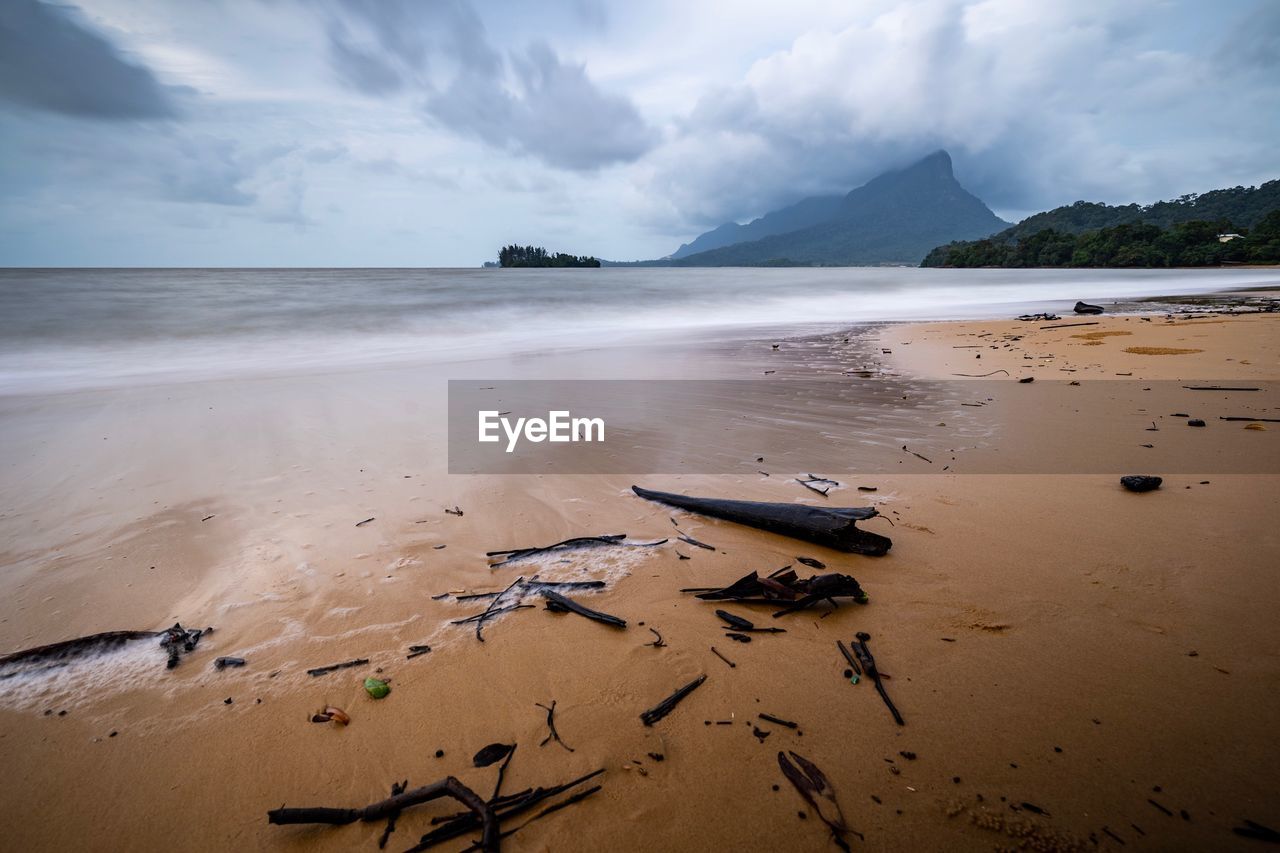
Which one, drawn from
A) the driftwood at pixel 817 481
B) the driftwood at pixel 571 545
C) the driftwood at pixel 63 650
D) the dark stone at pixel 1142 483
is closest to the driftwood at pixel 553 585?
the driftwood at pixel 571 545

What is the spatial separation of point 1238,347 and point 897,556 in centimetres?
964

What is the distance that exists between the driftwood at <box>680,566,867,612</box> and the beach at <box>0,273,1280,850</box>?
0.07m

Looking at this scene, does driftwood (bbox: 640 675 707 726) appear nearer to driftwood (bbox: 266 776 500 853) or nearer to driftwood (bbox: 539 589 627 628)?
driftwood (bbox: 539 589 627 628)

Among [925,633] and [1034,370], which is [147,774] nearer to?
[925,633]

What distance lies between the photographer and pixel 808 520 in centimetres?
292

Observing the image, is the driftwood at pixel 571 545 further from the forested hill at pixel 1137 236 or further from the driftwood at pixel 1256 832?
the forested hill at pixel 1137 236

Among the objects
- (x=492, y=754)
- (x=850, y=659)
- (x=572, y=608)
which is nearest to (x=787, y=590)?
(x=850, y=659)

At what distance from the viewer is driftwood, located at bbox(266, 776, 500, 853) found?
4.75 feet

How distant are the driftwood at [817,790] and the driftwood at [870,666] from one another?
14.8 inches

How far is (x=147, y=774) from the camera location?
1678mm

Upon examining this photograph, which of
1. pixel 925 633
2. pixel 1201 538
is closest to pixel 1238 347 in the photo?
pixel 1201 538

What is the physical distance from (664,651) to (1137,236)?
283 feet

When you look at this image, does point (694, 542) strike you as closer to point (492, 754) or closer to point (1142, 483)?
point (492, 754)

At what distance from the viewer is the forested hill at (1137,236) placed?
5472 centimetres
